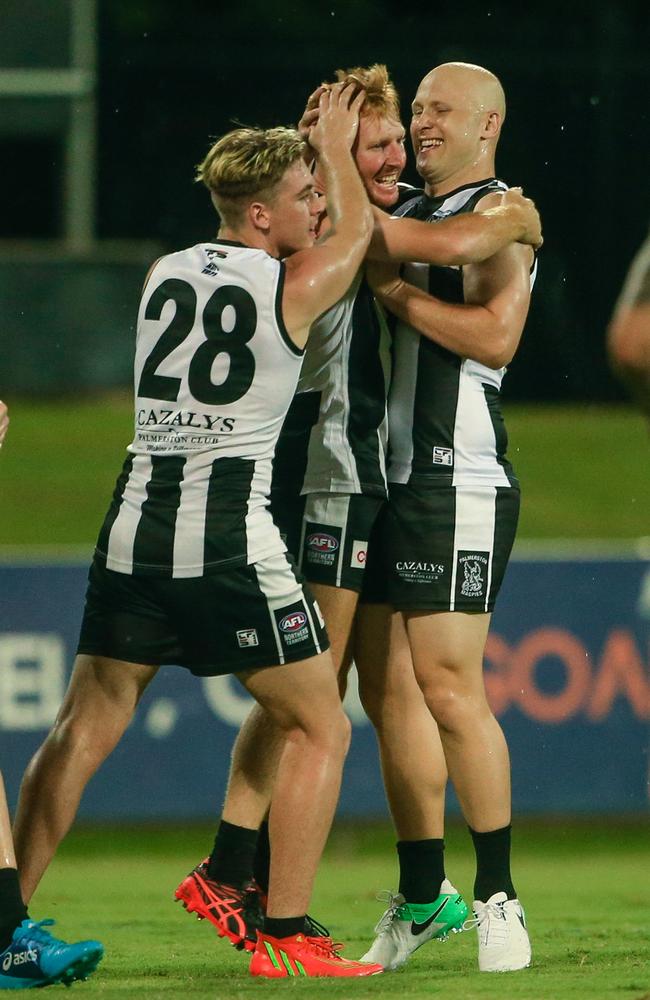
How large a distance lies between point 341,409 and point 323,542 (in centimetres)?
38

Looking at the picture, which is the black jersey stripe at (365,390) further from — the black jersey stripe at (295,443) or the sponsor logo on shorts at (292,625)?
the sponsor logo on shorts at (292,625)

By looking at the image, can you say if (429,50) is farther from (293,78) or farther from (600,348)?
(600,348)

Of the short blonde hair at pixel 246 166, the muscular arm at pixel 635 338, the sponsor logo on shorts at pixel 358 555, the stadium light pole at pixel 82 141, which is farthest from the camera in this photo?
the stadium light pole at pixel 82 141

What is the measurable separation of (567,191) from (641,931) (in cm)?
1120

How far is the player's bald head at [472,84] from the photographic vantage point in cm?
483

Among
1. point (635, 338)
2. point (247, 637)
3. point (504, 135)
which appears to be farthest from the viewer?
point (504, 135)

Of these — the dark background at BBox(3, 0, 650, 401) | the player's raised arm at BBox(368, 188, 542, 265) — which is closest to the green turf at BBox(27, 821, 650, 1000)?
the player's raised arm at BBox(368, 188, 542, 265)

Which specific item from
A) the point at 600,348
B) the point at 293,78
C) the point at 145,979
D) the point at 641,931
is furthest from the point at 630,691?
the point at 293,78

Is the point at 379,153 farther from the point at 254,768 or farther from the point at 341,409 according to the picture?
the point at 254,768

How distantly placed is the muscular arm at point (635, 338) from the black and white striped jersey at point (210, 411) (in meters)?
1.52

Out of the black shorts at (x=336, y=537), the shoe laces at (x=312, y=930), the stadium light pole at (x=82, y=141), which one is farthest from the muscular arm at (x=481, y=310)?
the stadium light pole at (x=82, y=141)

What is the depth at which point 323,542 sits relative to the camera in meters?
4.73

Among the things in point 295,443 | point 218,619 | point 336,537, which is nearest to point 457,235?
point 295,443

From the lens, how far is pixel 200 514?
4.33 metres
